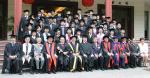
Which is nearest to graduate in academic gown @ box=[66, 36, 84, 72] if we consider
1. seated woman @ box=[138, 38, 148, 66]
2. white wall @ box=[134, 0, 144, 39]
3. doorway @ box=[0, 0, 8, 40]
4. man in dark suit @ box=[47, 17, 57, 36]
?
man in dark suit @ box=[47, 17, 57, 36]

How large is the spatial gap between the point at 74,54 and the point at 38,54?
129 cm

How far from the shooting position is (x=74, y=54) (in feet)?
47.0

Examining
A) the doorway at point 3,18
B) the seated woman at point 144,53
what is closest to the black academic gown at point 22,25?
the doorway at point 3,18

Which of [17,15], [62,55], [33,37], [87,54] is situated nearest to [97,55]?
[87,54]

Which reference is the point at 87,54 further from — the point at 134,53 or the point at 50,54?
the point at 134,53

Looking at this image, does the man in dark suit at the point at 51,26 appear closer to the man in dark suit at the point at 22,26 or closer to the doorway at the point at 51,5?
the man in dark suit at the point at 22,26

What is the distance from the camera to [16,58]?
13.4m

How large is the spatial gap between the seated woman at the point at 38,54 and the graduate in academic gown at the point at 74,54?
997mm

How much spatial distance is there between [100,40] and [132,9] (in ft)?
23.6

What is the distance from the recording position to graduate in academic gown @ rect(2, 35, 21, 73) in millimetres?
13367

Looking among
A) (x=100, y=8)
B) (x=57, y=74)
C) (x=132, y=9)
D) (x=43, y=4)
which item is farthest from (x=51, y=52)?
(x=132, y=9)

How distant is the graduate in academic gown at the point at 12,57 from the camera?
13.4m

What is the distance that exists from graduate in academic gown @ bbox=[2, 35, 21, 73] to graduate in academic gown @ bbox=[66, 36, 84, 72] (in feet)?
5.89

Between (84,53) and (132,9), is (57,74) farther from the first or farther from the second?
(132,9)
